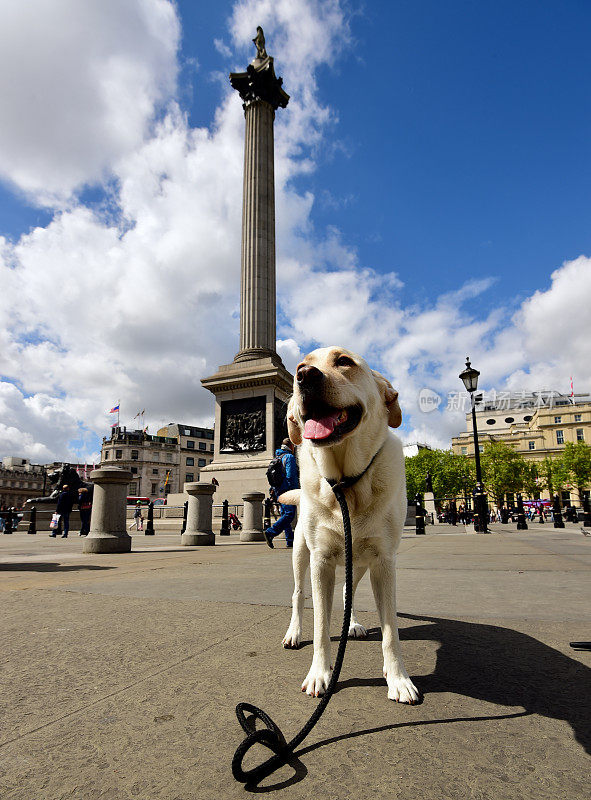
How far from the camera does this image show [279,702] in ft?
5.67

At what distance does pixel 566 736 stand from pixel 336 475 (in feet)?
3.84

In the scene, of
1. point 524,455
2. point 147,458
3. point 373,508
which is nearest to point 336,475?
point 373,508

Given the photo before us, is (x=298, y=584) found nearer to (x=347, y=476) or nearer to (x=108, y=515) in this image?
(x=347, y=476)

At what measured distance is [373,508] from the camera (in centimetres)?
205

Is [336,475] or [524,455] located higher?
[524,455]

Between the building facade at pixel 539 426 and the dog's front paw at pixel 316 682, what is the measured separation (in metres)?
70.7

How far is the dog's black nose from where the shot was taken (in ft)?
6.14

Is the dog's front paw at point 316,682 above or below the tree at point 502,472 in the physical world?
below

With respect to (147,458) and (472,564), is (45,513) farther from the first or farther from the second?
(147,458)

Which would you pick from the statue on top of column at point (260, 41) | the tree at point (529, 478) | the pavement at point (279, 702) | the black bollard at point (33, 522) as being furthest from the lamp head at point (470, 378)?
the tree at point (529, 478)

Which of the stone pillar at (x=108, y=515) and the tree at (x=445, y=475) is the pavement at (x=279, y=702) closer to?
the stone pillar at (x=108, y=515)

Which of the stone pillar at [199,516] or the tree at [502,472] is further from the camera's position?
the tree at [502,472]

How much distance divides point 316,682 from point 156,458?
97.8m

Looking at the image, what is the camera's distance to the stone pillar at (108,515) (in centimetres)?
885
